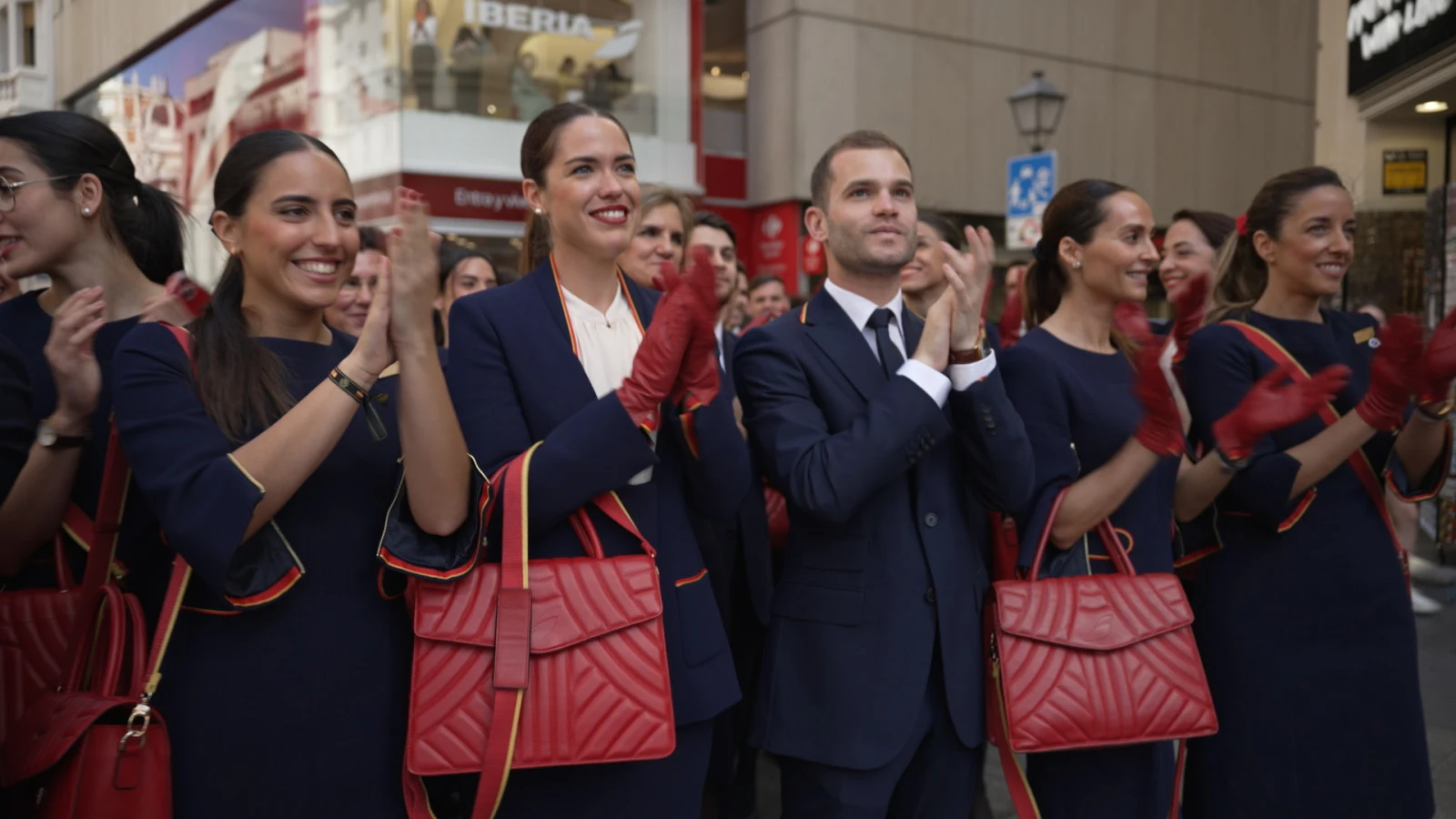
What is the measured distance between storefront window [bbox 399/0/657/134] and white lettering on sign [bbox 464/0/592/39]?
11 mm

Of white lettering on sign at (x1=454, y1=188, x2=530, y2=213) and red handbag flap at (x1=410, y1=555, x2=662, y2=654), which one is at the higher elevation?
white lettering on sign at (x1=454, y1=188, x2=530, y2=213)

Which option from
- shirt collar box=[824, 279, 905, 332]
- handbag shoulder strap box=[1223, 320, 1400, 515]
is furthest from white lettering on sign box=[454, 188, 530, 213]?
handbag shoulder strap box=[1223, 320, 1400, 515]

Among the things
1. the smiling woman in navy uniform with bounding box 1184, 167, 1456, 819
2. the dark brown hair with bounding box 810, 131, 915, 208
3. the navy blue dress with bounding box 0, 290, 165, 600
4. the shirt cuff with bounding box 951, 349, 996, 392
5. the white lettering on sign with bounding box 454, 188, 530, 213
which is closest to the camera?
the navy blue dress with bounding box 0, 290, 165, 600

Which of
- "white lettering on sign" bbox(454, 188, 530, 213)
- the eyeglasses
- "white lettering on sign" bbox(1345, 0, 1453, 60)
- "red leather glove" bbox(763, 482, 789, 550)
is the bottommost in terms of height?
"red leather glove" bbox(763, 482, 789, 550)

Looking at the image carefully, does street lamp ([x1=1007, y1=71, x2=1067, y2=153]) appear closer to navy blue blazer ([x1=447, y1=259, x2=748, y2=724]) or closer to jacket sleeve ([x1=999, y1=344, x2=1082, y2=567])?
jacket sleeve ([x1=999, y1=344, x2=1082, y2=567])

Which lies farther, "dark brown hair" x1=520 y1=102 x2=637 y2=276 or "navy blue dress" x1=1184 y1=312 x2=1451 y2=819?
"navy blue dress" x1=1184 y1=312 x2=1451 y2=819

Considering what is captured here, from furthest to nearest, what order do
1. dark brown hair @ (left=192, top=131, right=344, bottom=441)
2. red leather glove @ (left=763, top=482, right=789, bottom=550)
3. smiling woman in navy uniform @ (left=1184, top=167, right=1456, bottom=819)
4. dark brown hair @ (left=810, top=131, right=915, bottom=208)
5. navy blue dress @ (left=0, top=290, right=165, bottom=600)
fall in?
1. red leather glove @ (left=763, top=482, right=789, bottom=550)
2. smiling woman in navy uniform @ (left=1184, top=167, right=1456, bottom=819)
3. dark brown hair @ (left=810, top=131, right=915, bottom=208)
4. navy blue dress @ (left=0, top=290, right=165, bottom=600)
5. dark brown hair @ (left=192, top=131, right=344, bottom=441)

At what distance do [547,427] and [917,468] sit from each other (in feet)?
2.82

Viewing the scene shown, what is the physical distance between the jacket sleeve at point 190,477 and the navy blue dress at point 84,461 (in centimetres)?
15

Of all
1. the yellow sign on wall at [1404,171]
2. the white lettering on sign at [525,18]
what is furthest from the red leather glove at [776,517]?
the white lettering on sign at [525,18]

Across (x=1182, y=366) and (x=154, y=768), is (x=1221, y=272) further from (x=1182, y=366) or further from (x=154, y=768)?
(x=154, y=768)

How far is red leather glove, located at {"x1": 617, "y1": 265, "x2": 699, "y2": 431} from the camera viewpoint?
197 centimetres

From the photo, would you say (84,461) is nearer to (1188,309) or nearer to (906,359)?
(906,359)

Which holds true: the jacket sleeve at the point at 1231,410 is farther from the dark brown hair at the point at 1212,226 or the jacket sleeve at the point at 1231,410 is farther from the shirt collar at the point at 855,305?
the dark brown hair at the point at 1212,226
